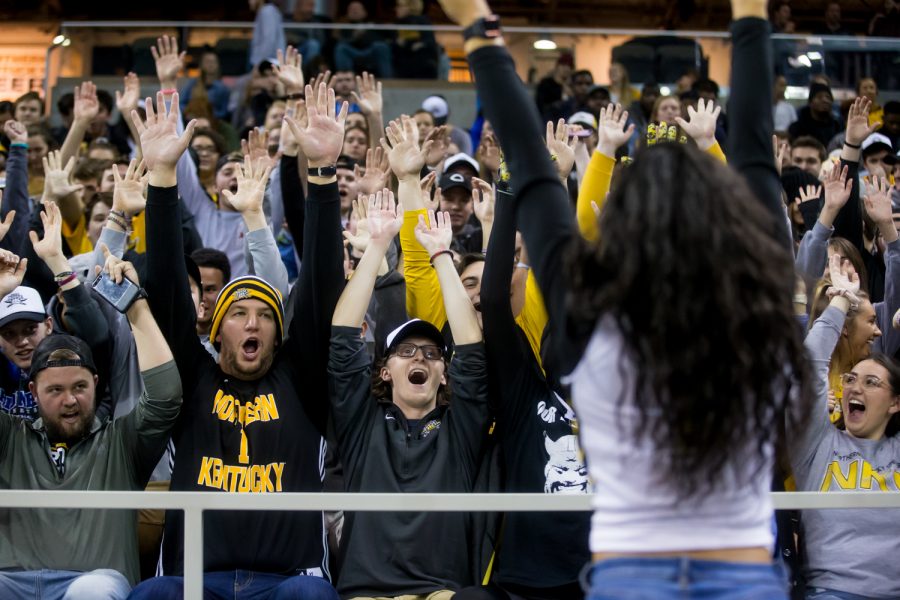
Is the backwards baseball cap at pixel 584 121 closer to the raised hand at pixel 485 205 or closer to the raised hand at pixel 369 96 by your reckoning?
the raised hand at pixel 369 96

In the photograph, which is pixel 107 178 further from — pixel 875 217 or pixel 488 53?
pixel 488 53

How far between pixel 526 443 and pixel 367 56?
8295mm

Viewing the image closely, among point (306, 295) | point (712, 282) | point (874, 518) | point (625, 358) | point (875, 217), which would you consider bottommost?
point (874, 518)

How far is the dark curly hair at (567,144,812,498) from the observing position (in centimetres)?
158

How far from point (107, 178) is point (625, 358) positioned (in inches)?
241

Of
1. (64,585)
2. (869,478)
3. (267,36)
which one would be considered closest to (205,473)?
(64,585)

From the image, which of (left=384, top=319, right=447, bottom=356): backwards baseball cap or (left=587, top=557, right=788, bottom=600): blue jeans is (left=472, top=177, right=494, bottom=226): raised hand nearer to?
(left=384, top=319, right=447, bottom=356): backwards baseball cap

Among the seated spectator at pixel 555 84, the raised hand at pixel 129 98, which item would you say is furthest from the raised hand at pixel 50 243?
the seated spectator at pixel 555 84

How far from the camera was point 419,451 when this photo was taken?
4.14m

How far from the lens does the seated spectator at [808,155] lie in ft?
26.0

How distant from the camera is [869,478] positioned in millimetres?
4254

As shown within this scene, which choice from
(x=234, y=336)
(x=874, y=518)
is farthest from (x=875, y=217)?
(x=234, y=336)

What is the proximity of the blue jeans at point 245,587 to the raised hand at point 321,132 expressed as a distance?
1433 mm

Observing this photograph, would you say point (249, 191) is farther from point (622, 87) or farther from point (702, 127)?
point (622, 87)
